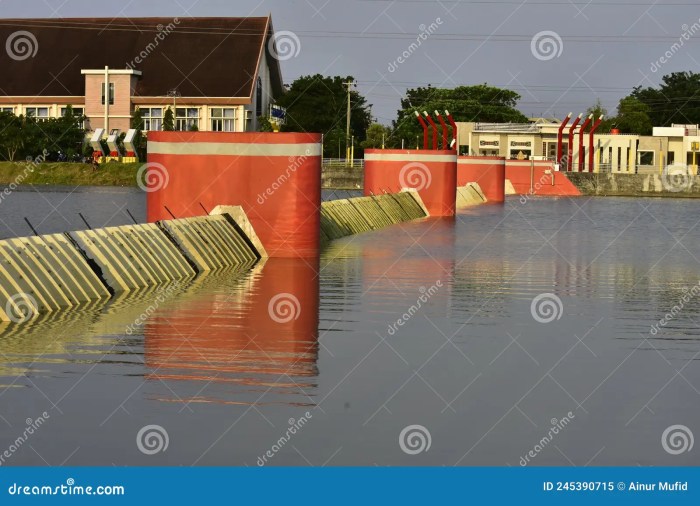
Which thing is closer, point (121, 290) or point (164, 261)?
point (121, 290)

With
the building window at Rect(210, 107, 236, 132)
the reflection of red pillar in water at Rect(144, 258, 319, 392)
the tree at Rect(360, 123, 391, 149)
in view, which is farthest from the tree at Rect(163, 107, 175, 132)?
the reflection of red pillar in water at Rect(144, 258, 319, 392)

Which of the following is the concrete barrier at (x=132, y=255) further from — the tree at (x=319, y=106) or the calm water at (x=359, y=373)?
the tree at (x=319, y=106)

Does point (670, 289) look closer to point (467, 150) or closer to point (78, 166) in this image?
point (78, 166)

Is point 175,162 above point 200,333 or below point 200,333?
above

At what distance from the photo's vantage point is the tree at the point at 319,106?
342ft

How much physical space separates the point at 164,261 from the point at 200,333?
5840mm

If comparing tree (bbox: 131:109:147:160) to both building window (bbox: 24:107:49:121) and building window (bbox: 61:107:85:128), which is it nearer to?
building window (bbox: 61:107:85:128)

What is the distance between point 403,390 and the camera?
449 inches

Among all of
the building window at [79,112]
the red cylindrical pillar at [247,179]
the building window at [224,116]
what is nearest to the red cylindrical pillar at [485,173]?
the building window at [224,116]

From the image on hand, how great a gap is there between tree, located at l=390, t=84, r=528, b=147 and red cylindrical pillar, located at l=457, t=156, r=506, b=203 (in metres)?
55.9

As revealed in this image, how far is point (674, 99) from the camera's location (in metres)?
159

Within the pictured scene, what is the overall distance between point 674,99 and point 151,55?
265 ft

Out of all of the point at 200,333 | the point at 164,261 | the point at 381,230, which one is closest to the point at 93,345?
the point at 200,333

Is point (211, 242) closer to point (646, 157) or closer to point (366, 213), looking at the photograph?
point (366, 213)
